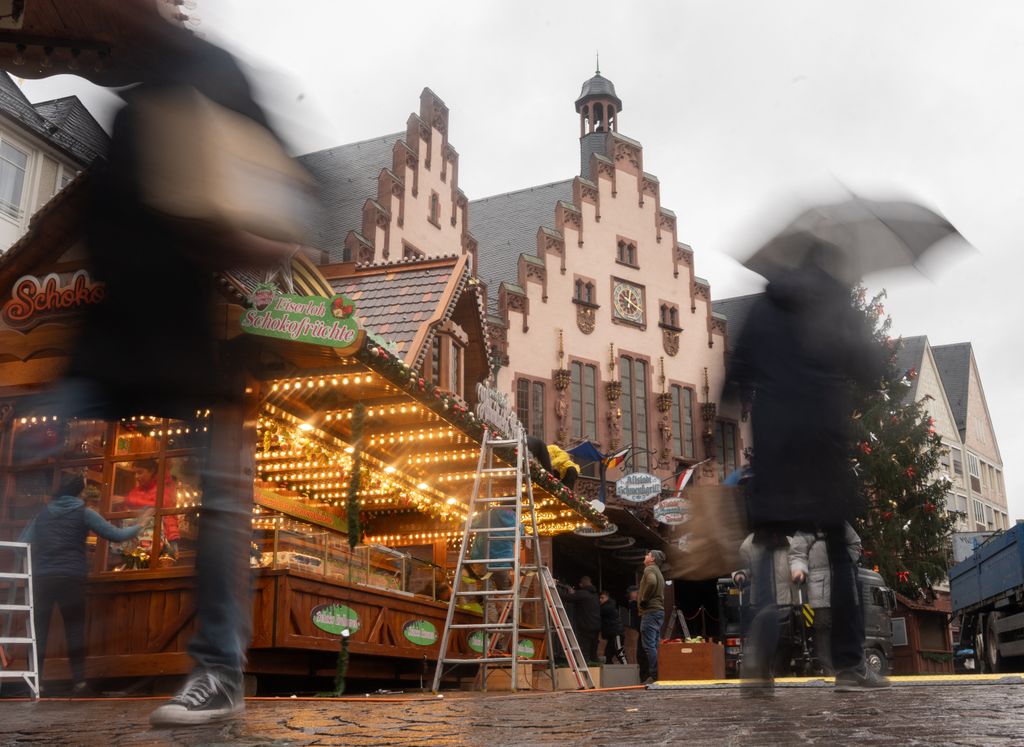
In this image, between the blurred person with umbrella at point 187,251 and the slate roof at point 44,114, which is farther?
the slate roof at point 44,114

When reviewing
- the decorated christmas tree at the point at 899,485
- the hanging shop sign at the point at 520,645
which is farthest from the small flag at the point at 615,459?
the hanging shop sign at the point at 520,645

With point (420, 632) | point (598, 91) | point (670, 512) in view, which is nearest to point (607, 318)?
point (670, 512)

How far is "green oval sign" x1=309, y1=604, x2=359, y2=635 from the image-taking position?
1109 centimetres

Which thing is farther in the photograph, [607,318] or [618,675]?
[607,318]

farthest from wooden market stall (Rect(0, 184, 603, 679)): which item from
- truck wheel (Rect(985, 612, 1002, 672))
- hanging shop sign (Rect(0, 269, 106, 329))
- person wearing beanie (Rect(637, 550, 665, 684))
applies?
truck wheel (Rect(985, 612, 1002, 672))

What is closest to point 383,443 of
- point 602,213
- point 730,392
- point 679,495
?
point 730,392

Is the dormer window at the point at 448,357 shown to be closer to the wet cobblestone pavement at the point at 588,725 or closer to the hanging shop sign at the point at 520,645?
the hanging shop sign at the point at 520,645

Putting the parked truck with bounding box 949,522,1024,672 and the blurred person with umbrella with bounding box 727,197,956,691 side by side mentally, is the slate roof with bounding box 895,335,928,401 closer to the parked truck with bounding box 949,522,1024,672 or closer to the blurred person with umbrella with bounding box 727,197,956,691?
the parked truck with bounding box 949,522,1024,672

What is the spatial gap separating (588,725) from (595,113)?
4113cm

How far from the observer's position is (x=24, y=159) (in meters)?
23.3

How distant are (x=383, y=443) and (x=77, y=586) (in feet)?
21.0

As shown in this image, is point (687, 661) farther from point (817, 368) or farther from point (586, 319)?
point (586, 319)

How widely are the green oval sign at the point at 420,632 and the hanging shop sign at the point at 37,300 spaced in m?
5.71

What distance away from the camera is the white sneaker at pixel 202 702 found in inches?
129
